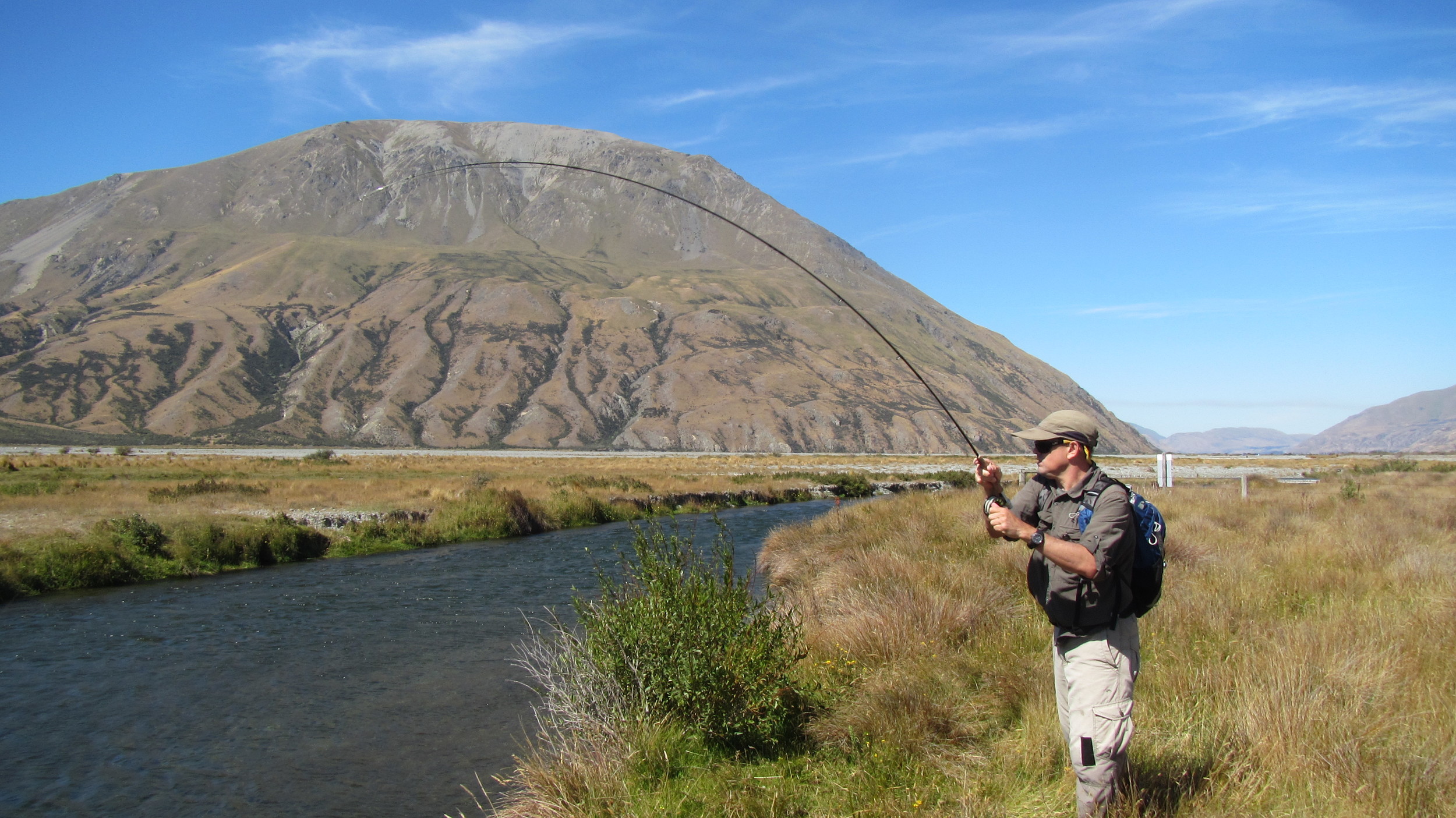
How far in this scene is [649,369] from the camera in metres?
144

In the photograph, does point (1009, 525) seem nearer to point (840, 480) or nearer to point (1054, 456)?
point (1054, 456)

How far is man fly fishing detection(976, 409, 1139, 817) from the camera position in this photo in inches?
151

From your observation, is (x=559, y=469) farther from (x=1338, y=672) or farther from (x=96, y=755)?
(x=1338, y=672)

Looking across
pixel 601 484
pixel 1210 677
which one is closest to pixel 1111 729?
pixel 1210 677

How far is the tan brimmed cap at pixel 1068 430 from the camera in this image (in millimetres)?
4172

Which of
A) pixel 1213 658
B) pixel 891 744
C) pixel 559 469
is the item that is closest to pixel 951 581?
pixel 1213 658

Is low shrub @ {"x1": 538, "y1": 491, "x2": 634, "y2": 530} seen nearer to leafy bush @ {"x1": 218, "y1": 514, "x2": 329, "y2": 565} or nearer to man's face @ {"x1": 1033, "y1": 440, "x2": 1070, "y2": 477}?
leafy bush @ {"x1": 218, "y1": 514, "x2": 329, "y2": 565}

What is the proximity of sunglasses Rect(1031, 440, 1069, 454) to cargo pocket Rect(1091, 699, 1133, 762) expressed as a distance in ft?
3.92

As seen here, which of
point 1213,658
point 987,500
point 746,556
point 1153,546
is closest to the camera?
point 1153,546

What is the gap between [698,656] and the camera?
6.52 m

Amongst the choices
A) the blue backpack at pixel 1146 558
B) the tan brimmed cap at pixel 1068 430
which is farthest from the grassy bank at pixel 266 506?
the blue backpack at pixel 1146 558

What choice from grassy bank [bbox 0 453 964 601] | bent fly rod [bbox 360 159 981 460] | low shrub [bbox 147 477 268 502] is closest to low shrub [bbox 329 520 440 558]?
grassy bank [bbox 0 453 964 601]

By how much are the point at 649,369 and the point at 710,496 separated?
106 meters

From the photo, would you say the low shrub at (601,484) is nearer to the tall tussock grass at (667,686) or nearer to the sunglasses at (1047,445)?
the tall tussock grass at (667,686)
